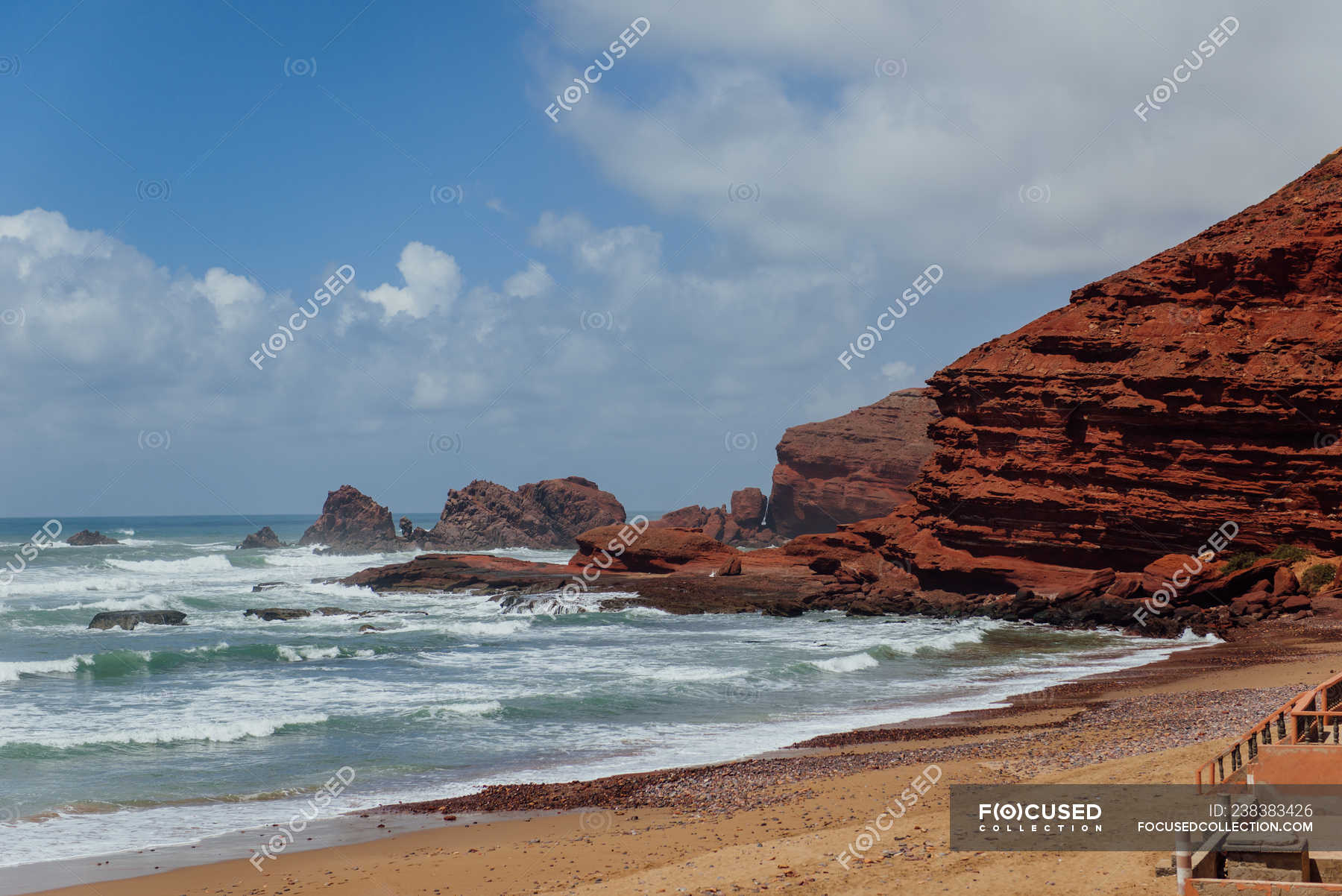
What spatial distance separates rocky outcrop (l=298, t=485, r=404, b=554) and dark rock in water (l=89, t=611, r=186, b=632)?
195 feet

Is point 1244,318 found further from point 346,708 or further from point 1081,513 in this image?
point 346,708

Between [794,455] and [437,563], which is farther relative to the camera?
[794,455]

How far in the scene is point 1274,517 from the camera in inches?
1423

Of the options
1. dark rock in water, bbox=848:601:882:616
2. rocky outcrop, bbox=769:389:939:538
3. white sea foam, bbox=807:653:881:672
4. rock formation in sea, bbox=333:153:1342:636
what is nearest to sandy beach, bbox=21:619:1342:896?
→ white sea foam, bbox=807:653:881:672

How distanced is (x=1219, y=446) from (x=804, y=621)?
18341mm

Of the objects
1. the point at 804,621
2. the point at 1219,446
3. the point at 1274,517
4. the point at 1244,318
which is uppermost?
the point at 1244,318

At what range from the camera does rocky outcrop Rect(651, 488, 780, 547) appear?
9956 centimetres

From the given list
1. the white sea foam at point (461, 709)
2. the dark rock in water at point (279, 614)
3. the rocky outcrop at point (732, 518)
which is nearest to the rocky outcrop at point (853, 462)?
the rocky outcrop at point (732, 518)

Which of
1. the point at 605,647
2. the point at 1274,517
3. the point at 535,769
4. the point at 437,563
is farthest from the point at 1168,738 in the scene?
the point at 437,563

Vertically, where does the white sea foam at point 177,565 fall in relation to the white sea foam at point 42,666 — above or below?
above

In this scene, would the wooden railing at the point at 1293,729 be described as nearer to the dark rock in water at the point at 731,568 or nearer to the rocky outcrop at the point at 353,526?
the dark rock in water at the point at 731,568

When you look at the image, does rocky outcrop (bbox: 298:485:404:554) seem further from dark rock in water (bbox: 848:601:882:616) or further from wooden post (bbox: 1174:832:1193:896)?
wooden post (bbox: 1174:832:1193:896)

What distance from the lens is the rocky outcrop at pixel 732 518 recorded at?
99.6m

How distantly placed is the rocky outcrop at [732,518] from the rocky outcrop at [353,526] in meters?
31.0
